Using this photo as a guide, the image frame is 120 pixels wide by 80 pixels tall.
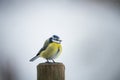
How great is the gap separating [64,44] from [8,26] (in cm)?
42

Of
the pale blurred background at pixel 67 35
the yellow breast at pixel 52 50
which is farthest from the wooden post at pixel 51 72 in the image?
the pale blurred background at pixel 67 35

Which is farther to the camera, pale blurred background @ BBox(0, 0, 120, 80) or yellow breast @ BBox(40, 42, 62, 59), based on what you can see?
pale blurred background @ BBox(0, 0, 120, 80)

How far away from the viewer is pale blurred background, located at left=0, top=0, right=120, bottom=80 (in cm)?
153

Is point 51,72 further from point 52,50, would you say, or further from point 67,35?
point 67,35

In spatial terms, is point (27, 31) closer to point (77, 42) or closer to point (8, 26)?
point (8, 26)

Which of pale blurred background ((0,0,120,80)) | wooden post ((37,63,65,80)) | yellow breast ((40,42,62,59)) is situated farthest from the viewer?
pale blurred background ((0,0,120,80))

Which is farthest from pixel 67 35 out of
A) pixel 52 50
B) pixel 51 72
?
pixel 51 72

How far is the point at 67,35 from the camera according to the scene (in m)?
1.60

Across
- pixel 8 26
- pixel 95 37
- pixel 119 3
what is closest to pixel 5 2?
pixel 8 26

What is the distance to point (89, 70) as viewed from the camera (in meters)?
1.62

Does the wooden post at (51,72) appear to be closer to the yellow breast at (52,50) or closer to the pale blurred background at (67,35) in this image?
the yellow breast at (52,50)

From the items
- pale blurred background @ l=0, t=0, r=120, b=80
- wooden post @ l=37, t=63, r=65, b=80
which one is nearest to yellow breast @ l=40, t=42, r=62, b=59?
wooden post @ l=37, t=63, r=65, b=80

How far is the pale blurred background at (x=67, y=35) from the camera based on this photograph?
1529 millimetres

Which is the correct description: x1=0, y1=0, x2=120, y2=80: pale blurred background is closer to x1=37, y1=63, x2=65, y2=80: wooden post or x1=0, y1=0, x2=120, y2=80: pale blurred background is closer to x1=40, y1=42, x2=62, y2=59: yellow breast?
x1=40, y1=42, x2=62, y2=59: yellow breast
